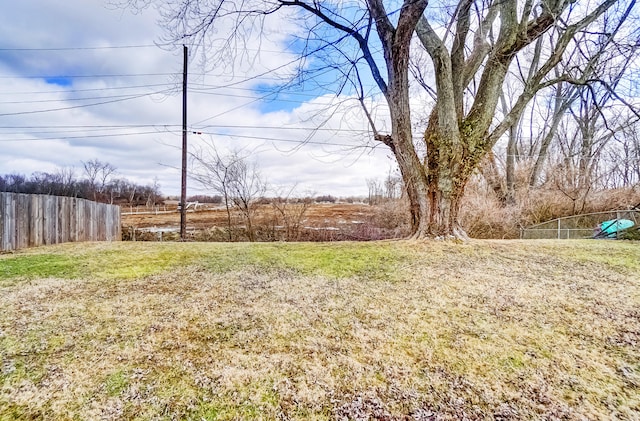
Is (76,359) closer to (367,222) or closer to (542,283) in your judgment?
(542,283)

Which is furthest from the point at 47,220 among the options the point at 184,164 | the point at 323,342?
the point at 323,342

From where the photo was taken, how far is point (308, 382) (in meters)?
1.33

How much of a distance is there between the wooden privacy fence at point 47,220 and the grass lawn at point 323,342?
246cm

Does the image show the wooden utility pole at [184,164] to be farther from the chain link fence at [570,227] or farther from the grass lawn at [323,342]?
the chain link fence at [570,227]

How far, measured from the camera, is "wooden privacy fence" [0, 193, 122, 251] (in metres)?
4.94

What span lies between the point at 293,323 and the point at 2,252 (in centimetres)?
537

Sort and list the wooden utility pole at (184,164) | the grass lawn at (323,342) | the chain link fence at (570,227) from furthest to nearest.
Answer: the wooden utility pole at (184,164) < the chain link fence at (570,227) < the grass lawn at (323,342)

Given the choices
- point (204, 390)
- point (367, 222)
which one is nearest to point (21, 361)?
point (204, 390)

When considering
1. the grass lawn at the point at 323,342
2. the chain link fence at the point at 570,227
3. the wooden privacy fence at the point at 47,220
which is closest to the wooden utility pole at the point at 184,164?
the wooden privacy fence at the point at 47,220

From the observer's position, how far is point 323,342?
65.7 inches

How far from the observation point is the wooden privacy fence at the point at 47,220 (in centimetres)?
494

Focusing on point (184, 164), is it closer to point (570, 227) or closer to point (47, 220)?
point (47, 220)

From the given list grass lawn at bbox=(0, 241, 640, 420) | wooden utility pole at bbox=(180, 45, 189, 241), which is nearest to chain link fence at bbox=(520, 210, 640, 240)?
grass lawn at bbox=(0, 241, 640, 420)

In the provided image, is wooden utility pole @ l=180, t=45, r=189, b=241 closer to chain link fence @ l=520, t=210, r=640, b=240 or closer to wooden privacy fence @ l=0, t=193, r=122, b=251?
wooden privacy fence @ l=0, t=193, r=122, b=251
